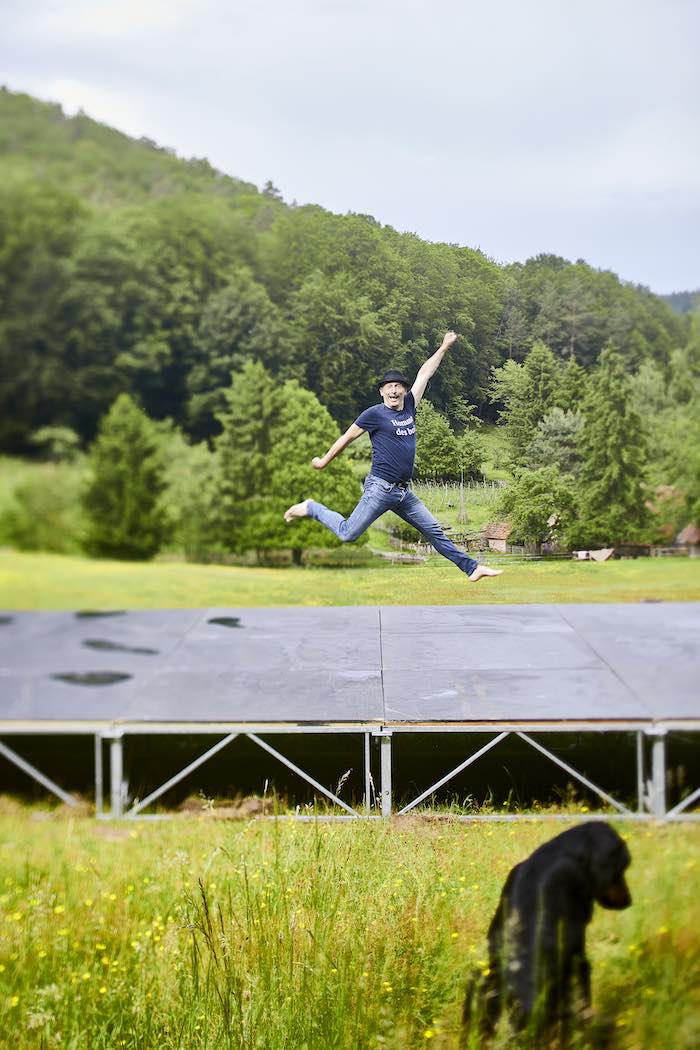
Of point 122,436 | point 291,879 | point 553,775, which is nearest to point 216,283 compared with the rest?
point 122,436

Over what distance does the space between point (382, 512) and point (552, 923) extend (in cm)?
134

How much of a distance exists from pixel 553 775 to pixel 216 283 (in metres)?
2.26

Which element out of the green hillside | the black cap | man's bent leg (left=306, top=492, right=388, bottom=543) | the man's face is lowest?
man's bent leg (left=306, top=492, right=388, bottom=543)

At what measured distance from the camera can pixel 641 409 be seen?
10.8 feet

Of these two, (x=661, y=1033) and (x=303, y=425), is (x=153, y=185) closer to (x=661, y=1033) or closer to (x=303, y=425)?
(x=303, y=425)

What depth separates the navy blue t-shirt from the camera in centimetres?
314

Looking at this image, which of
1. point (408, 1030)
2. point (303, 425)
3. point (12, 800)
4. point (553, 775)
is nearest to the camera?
point (408, 1030)

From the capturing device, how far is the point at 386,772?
126 inches

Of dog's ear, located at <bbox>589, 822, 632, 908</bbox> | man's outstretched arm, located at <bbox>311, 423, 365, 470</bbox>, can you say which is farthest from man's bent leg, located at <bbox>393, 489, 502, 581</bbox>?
dog's ear, located at <bbox>589, 822, 632, 908</bbox>

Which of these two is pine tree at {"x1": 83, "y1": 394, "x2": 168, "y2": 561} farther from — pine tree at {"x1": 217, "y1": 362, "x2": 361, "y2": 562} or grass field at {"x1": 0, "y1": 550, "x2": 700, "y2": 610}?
pine tree at {"x1": 217, "y1": 362, "x2": 361, "y2": 562}

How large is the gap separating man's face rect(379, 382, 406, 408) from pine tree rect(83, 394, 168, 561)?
2.53 feet

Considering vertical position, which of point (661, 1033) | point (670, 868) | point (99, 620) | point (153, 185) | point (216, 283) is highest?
point (153, 185)

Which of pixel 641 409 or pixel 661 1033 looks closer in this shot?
pixel 661 1033

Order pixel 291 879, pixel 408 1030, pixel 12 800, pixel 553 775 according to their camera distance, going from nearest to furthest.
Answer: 1. pixel 408 1030
2. pixel 291 879
3. pixel 553 775
4. pixel 12 800
